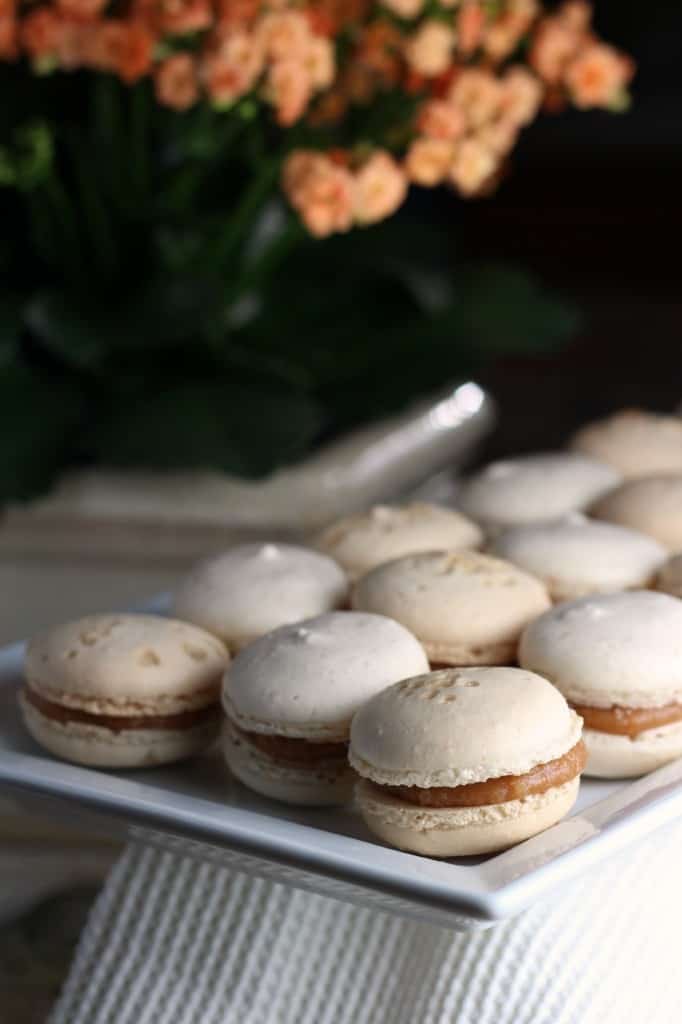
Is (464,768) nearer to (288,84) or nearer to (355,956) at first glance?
(355,956)

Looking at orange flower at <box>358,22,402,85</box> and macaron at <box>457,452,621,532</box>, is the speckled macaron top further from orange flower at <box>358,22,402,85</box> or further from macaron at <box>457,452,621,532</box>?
orange flower at <box>358,22,402,85</box>

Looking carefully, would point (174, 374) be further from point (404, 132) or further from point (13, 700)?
point (13, 700)

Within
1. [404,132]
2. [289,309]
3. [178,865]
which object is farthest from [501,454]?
[178,865]

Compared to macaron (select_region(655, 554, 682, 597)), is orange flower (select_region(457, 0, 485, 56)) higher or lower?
higher

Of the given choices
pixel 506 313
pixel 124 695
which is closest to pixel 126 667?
pixel 124 695

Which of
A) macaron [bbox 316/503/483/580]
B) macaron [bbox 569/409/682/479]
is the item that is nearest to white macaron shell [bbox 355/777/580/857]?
macaron [bbox 316/503/483/580]

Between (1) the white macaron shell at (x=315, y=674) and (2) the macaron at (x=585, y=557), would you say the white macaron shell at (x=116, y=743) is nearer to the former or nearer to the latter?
(1) the white macaron shell at (x=315, y=674)
